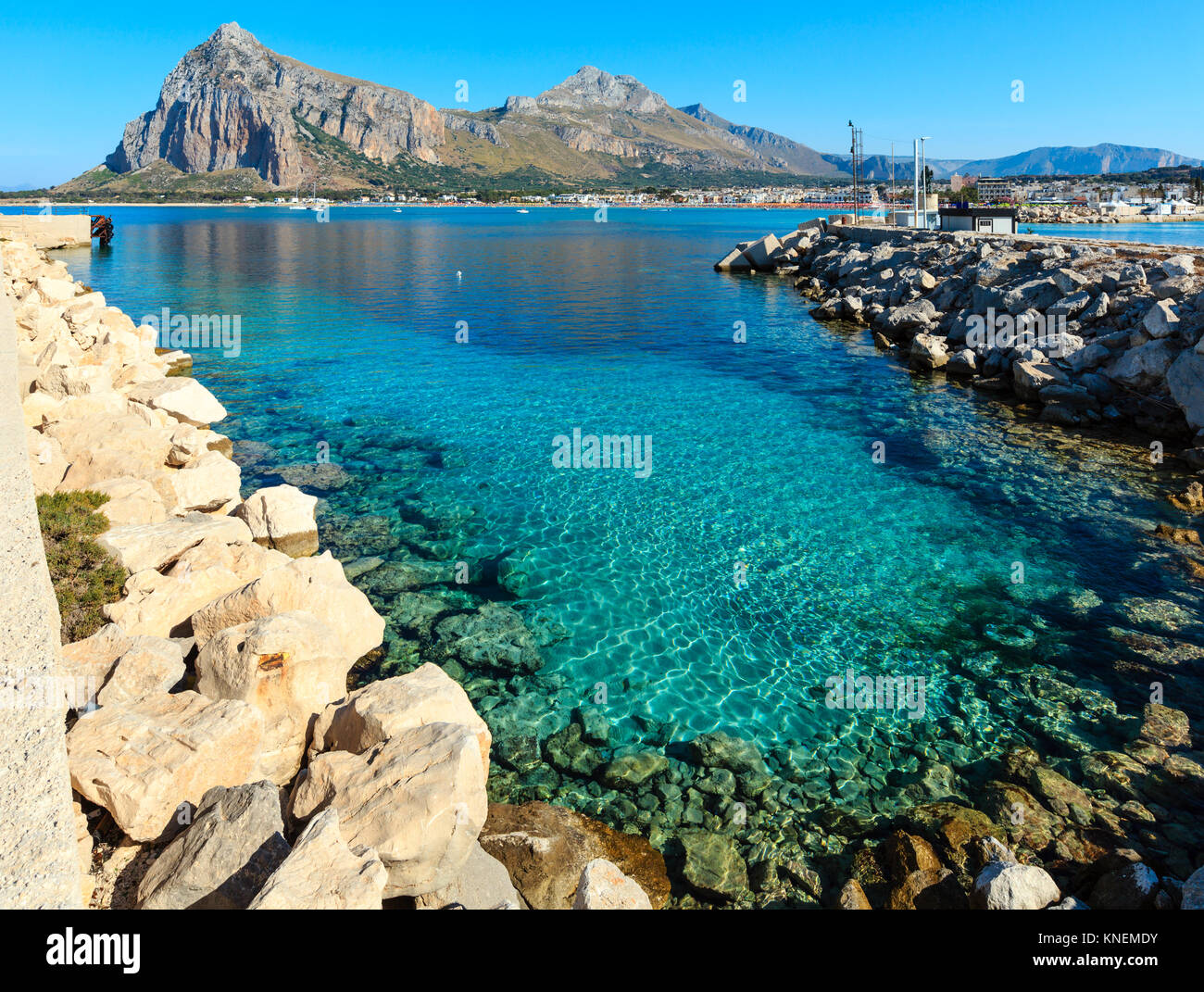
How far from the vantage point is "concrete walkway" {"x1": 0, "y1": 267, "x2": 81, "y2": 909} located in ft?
15.5

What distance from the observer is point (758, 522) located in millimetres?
15461

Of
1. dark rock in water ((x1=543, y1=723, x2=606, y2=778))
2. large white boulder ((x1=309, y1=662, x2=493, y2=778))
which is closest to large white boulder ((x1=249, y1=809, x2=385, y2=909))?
large white boulder ((x1=309, y1=662, x2=493, y2=778))

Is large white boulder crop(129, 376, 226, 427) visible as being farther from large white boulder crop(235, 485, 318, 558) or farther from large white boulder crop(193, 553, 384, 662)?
large white boulder crop(193, 553, 384, 662)

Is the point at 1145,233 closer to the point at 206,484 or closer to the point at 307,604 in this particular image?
the point at 206,484

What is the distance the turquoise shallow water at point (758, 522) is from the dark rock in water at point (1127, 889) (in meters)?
2.24

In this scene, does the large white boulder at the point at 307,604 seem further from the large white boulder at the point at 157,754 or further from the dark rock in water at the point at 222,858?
the dark rock in water at the point at 222,858

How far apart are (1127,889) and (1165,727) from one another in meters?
3.72

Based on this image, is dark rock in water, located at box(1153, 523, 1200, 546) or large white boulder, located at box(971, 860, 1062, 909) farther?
dark rock in water, located at box(1153, 523, 1200, 546)

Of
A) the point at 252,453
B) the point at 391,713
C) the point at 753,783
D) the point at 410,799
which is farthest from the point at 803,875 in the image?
the point at 252,453

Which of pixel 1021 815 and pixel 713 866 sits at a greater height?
pixel 1021 815

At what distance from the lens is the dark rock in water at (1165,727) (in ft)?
29.6

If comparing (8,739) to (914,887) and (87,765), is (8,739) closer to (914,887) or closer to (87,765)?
(87,765)

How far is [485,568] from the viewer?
1339 cm

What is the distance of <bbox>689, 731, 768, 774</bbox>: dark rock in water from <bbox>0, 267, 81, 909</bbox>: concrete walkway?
6303 mm
